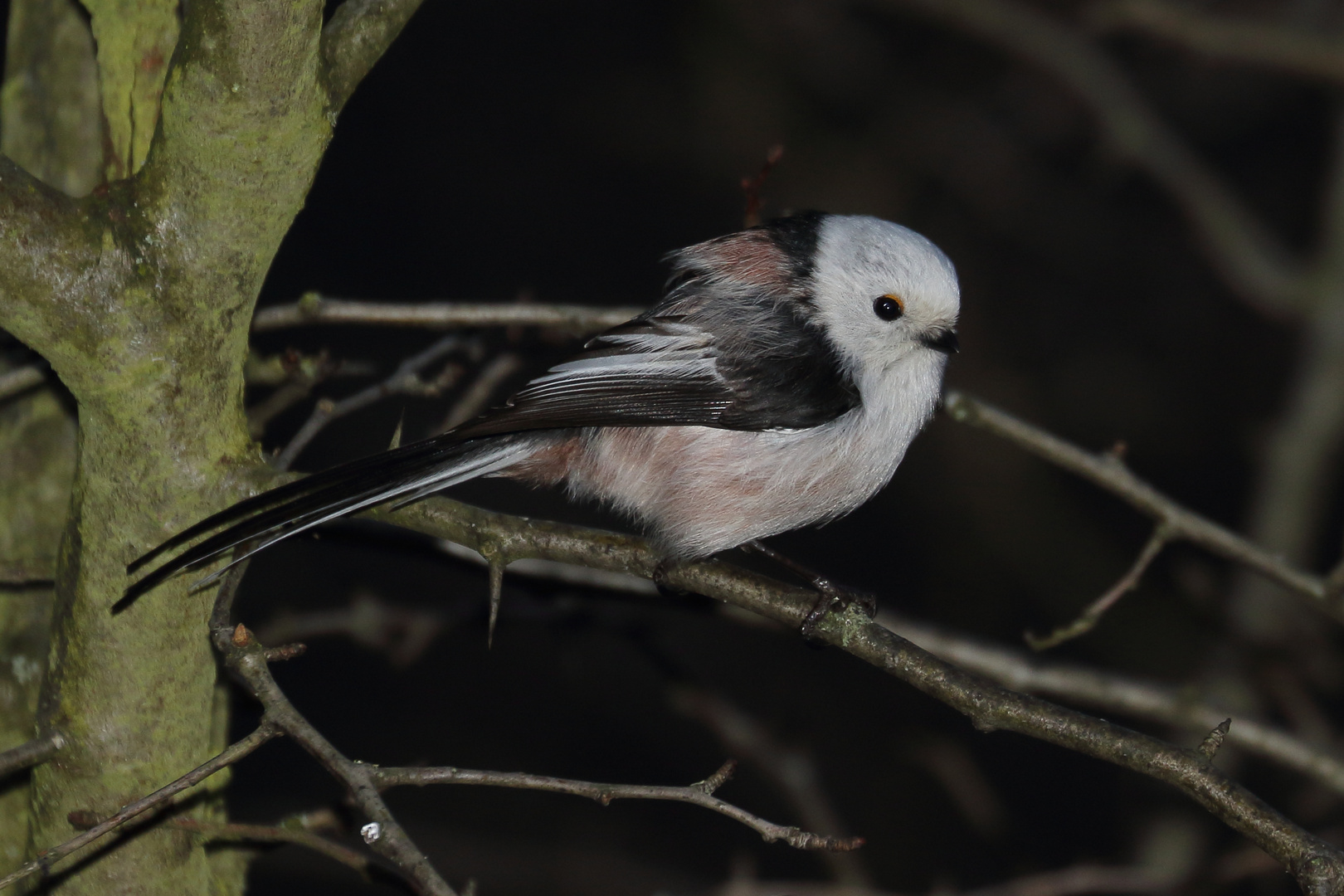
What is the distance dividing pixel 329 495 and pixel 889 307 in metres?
1.45

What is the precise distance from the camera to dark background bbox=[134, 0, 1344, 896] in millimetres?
5762

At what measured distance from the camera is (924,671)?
1992 mm

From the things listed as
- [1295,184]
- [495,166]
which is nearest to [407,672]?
[495,166]

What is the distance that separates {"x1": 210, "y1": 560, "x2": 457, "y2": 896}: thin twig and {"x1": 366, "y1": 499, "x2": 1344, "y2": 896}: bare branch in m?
0.36

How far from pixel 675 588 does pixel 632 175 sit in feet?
16.2

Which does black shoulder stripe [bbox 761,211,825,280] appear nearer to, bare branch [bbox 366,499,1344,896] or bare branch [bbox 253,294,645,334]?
bare branch [bbox 253,294,645,334]

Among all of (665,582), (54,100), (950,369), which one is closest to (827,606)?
(665,582)

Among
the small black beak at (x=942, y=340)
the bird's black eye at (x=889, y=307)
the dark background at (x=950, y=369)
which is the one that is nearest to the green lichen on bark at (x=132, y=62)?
the bird's black eye at (x=889, y=307)

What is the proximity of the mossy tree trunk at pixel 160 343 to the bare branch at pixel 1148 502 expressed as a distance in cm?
168

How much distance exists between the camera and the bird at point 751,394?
2656mm

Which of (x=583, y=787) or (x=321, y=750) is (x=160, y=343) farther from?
(x=583, y=787)

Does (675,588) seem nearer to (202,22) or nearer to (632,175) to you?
(202,22)

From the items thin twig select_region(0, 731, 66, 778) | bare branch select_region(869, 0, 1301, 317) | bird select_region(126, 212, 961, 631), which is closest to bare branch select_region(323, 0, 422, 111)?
bird select_region(126, 212, 961, 631)

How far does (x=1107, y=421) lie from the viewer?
6.45 metres
